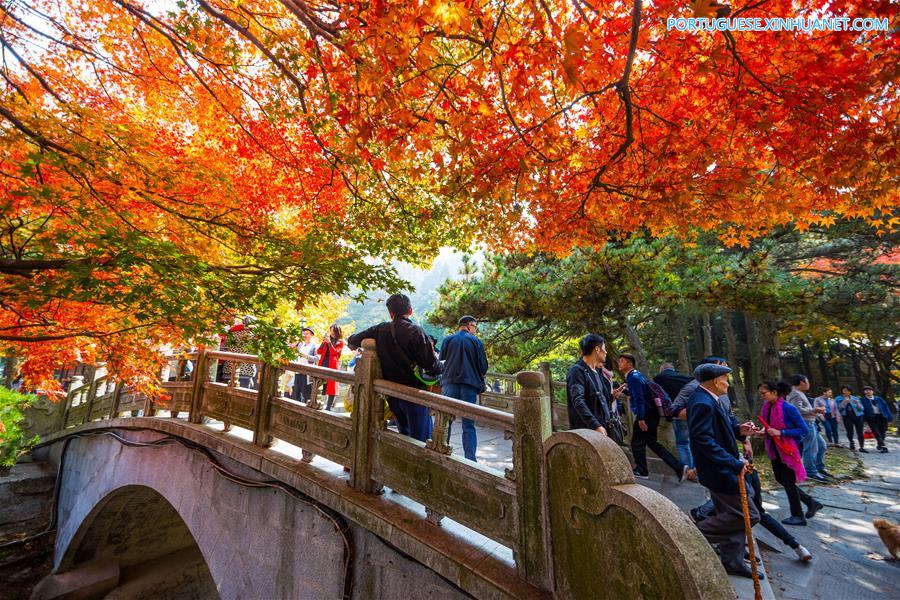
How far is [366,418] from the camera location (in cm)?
393

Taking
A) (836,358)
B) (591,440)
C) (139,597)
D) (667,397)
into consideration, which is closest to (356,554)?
(591,440)

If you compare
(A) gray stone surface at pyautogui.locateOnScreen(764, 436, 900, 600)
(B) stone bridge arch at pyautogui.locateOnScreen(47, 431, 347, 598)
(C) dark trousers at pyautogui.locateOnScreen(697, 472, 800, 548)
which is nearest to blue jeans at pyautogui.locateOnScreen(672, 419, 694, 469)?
(A) gray stone surface at pyautogui.locateOnScreen(764, 436, 900, 600)

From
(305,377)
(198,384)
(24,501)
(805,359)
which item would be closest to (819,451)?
(305,377)

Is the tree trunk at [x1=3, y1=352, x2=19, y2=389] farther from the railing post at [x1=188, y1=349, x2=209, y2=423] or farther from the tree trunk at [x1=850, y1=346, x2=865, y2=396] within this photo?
the tree trunk at [x1=850, y1=346, x2=865, y2=396]

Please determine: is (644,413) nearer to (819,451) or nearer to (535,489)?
(535,489)

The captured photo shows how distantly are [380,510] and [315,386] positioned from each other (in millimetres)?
1800

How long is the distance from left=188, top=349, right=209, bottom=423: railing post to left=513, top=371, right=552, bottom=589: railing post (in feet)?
19.8

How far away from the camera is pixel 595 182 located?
4.88 meters

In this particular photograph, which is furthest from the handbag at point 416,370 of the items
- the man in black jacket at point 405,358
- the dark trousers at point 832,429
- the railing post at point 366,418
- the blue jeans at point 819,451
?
the dark trousers at point 832,429

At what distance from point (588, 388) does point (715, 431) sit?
49.0 inches

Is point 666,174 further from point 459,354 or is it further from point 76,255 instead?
point 76,255

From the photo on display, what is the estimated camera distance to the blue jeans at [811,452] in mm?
7667

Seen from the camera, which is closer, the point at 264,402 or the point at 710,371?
the point at 710,371

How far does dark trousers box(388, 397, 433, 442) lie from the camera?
4008mm
